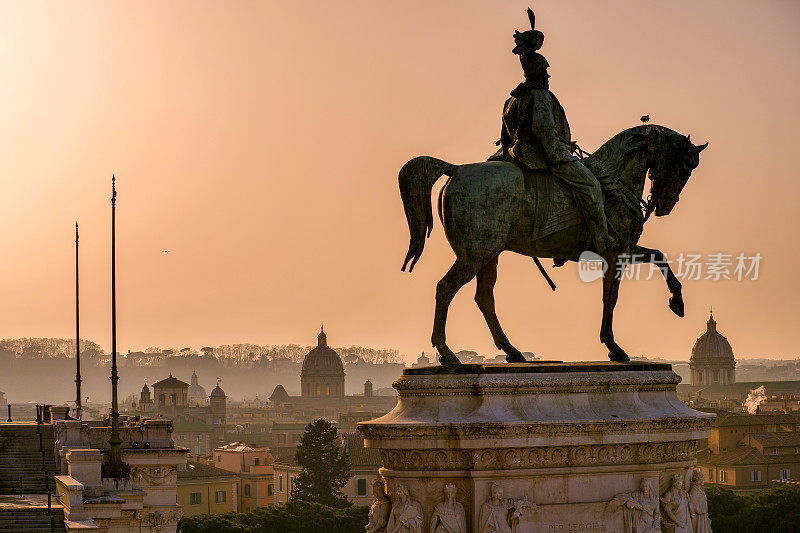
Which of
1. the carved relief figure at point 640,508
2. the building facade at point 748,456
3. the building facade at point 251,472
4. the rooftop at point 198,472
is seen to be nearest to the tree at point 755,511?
the building facade at point 748,456

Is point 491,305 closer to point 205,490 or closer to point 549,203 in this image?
point 549,203

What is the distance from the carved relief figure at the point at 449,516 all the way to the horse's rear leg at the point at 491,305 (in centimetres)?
184

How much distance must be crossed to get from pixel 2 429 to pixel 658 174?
93.2 feet

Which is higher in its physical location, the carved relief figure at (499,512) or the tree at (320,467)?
the carved relief figure at (499,512)

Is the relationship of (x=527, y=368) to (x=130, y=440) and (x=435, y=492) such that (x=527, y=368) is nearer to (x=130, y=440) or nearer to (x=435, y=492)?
(x=435, y=492)

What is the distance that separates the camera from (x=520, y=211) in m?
13.1

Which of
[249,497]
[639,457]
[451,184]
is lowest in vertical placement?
[249,497]

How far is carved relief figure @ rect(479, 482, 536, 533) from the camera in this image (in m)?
11.9

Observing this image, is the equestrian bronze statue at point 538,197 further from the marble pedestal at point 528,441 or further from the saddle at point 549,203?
the marble pedestal at point 528,441

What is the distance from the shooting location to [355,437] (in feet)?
385

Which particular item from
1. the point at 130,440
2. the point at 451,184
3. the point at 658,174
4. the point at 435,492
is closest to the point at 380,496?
the point at 435,492

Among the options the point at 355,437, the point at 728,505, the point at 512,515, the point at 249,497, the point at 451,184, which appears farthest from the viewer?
the point at 249,497

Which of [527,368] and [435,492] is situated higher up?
[527,368]

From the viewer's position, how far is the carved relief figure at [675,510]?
1259 cm
